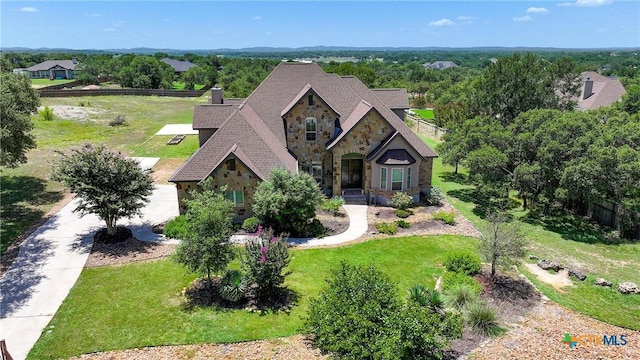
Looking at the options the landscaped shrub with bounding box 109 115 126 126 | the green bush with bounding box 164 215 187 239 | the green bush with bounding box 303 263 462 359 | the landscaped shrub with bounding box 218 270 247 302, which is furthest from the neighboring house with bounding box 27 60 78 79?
the green bush with bounding box 303 263 462 359

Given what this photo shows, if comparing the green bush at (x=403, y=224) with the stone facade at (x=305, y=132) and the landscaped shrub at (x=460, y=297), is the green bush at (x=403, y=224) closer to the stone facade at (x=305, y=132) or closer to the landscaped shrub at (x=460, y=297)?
the stone facade at (x=305, y=132)

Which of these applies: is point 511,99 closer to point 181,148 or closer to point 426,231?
point 426,231

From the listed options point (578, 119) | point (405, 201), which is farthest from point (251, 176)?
point (578, 119)

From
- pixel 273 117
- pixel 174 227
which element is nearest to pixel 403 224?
pixel 273 117

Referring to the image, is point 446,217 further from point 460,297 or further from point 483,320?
point 483,320

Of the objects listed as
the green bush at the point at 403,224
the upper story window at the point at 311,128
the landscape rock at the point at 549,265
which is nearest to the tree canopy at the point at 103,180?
the upper story window at the point at 311,128

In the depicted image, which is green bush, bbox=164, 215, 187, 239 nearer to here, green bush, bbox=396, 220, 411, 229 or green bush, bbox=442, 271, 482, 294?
green bush, bbox=396, 220, 411, 229
